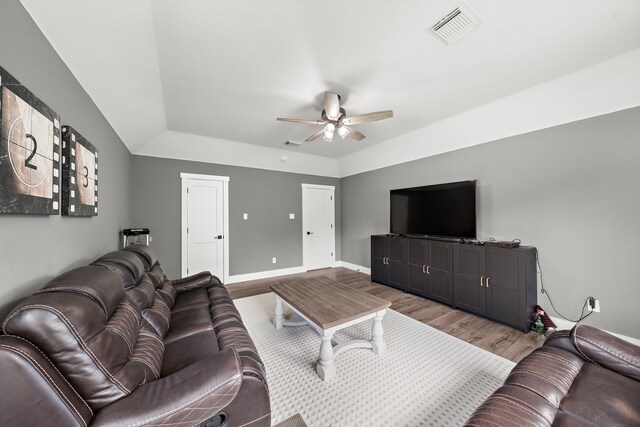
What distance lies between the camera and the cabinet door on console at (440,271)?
3.23m

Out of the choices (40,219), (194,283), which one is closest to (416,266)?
(194,283)

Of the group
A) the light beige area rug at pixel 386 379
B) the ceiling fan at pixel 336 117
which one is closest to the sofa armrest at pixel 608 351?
the light beige area rug at pixel 386 379

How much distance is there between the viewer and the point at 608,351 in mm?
1187

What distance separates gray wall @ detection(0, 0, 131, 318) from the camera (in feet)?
3.29

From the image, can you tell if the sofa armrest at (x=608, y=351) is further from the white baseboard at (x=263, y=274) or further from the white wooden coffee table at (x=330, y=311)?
the white baseboard at (x=263, y=274)

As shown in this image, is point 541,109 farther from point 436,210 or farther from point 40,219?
point 40,219

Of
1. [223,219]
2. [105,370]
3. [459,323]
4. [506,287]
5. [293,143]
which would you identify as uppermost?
[293,143]

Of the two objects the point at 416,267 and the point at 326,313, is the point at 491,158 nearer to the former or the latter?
the point at 416,267

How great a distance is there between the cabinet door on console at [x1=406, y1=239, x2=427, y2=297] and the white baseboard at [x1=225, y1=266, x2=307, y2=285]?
2.48 meters

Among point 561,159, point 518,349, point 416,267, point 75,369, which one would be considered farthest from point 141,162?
point 561,159

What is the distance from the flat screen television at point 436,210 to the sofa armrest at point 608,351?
202 centimetres

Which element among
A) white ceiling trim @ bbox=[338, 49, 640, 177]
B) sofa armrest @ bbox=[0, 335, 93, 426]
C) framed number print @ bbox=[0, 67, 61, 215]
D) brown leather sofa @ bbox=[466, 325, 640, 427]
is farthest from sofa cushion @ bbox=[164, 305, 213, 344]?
white ceiling trim @ bbox=[338, 49, 640, 177]

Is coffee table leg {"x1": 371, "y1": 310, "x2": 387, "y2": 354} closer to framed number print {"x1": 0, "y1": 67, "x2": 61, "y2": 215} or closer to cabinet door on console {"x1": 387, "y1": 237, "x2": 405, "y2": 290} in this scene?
cabinet door on console {"x1": 387, "y1": 237, "x2": 405, "y2": 290}

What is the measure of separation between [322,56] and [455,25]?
106 centimetres
